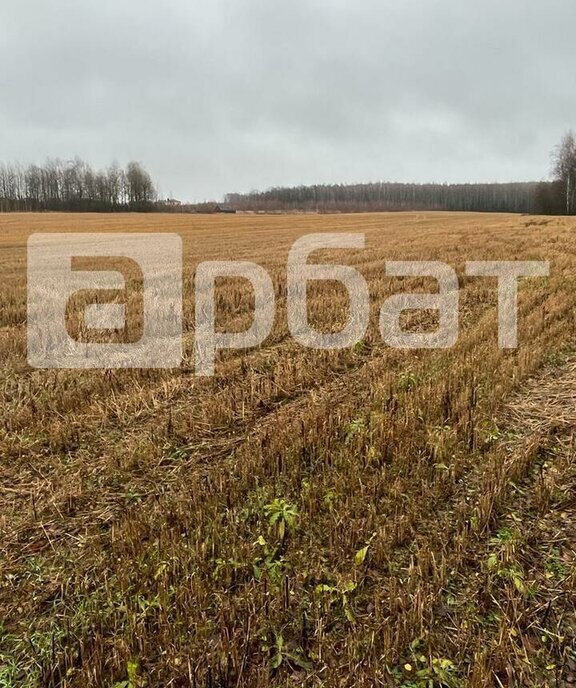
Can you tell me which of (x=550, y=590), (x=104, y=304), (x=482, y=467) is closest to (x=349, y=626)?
(x=550, y=590)

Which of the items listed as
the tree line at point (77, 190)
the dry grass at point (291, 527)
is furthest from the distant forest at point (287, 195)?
the dry grass at point (291, 527)

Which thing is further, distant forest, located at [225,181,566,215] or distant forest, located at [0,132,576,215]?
distant forest, located at [225,181,566,215]

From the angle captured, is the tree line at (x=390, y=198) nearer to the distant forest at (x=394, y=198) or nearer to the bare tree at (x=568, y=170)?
the distant forest at (x=394, y=198)

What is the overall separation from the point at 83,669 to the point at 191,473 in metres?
1.67

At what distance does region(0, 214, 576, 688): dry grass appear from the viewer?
2.14m

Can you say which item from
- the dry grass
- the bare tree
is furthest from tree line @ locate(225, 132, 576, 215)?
the dry grass

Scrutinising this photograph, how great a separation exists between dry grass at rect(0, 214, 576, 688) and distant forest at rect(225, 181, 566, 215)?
112 meters

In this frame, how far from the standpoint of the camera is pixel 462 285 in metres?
10.5

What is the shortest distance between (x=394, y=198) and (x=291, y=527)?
160782mm

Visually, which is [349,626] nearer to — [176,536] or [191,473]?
[176,536]

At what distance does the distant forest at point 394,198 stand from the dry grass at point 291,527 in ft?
369

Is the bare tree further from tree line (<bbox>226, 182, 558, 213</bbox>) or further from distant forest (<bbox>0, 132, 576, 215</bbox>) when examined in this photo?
tree line (<bbox>226, 182, 558, 213</bbox>)

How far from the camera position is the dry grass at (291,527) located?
2.14 m

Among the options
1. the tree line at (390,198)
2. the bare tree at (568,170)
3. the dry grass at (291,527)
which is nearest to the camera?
the dry grass at (291,527)
